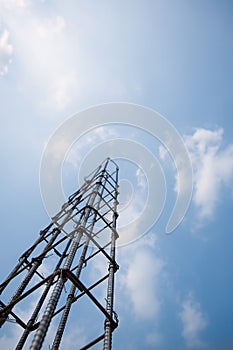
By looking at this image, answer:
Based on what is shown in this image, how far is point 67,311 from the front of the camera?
19.0ft

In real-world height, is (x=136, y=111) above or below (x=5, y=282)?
above

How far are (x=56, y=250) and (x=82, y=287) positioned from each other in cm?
435

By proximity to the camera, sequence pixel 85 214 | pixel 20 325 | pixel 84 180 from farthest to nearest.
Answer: pixel 84 180 < pixel 85 214 < pixel 20 325

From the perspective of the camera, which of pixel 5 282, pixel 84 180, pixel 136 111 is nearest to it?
pixel 5 282

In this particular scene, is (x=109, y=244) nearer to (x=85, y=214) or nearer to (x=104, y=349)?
(x=85, y=214)

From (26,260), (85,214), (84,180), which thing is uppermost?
(84,180)

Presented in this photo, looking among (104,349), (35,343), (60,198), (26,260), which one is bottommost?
(35,343)

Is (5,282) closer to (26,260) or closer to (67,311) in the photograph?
(26,260)

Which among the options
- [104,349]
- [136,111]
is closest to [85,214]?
[104,349]

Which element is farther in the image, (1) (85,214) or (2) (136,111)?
(2) (136,111)

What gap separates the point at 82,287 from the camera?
16.1ft

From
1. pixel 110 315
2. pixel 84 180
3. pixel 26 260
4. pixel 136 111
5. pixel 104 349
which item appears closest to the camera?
pixel 104 349

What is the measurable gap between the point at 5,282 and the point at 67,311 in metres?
2.47

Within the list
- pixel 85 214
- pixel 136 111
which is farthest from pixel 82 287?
pixel 136 111
